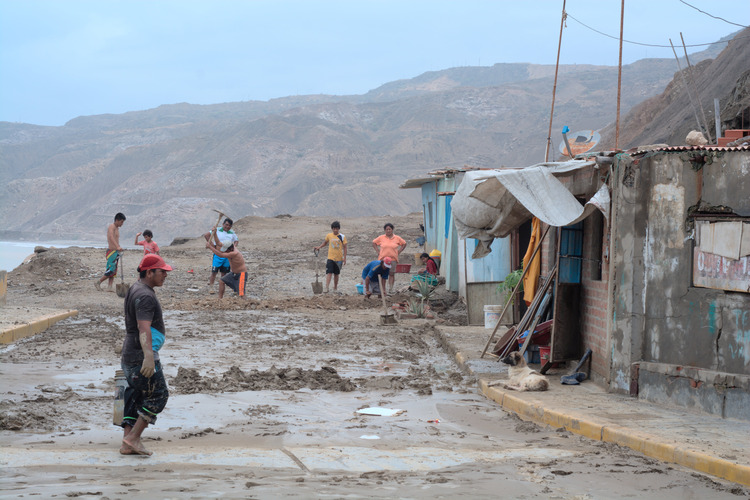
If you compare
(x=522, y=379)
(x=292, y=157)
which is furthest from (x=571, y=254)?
(x=292, y=157)

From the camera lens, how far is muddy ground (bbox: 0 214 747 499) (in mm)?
4656

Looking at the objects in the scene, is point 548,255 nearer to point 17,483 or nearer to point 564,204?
point 564,204

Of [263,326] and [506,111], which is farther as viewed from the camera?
[506,111]

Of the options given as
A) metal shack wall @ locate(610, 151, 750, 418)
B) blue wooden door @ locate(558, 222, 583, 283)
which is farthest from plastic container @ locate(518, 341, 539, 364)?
metal shack wall @ locate(610, 151, 750, 418)

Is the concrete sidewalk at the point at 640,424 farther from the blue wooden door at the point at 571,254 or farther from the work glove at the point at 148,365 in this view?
the work glove at the point at 148,365

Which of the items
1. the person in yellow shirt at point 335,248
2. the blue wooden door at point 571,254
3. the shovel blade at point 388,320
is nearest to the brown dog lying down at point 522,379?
the blue wooden door at point 571,254

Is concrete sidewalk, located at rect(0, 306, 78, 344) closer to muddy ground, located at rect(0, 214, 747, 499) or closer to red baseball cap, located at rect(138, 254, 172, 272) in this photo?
muddy ground, located at rect(0, 214, 747, 499)

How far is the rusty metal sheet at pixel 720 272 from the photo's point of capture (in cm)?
651

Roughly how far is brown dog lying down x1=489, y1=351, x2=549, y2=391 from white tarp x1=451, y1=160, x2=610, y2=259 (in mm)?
1628

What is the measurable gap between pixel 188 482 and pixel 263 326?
846 cm

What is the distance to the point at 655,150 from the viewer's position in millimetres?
7254

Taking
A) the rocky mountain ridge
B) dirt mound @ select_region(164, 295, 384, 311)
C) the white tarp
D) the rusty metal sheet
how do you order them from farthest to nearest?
the rocky mountain ridge
dirt mound @ select_region(164, 295, 384, 311)
the white tarp
the rusty metal sheet

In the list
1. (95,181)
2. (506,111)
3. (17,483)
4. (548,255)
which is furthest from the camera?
(506,111)

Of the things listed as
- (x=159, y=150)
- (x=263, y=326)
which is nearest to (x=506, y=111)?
(x=159, y=150)
